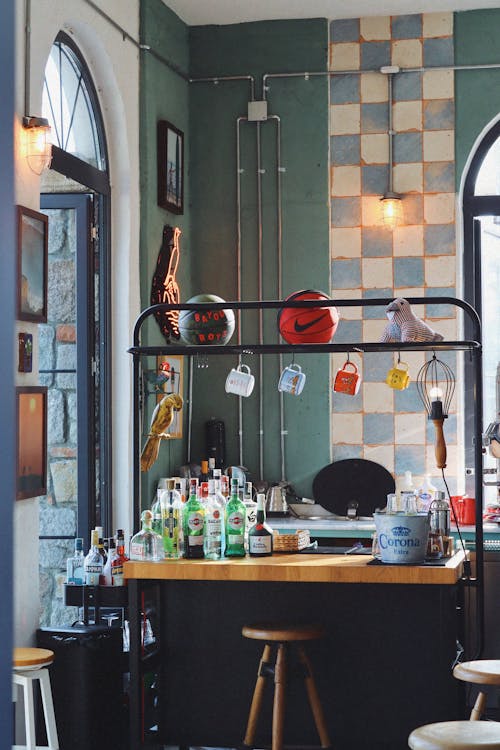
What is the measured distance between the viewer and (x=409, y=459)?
668 centimetres

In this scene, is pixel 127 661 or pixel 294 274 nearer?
pixel 127 661

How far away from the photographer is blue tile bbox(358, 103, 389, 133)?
269 inches

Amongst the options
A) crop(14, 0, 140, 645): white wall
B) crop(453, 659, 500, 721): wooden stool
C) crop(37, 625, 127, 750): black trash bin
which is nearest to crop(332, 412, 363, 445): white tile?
crop(14, 0, 140, 645): white wall

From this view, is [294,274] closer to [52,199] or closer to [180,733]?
[52,199]

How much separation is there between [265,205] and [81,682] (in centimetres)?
343

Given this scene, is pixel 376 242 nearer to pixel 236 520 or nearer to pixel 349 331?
pixel 349 331

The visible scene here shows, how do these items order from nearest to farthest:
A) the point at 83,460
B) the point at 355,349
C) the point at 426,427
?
1. the point at 355,349
2. the point at 83,460
3. the point at 426,427

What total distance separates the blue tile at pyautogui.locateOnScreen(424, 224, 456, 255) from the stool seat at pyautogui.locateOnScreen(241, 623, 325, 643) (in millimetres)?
3006

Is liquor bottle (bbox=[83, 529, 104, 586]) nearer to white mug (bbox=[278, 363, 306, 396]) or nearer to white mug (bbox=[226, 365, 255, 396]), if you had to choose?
white mug (bbox=[226, 365, 255, 396])

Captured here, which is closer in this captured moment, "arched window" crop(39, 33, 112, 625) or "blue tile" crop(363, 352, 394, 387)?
"arched window" crop(39, 33, 112, 625)

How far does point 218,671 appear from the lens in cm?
473

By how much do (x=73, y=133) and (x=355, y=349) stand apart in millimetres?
2007

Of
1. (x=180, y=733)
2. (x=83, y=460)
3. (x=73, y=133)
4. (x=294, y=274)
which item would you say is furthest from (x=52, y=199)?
(x=180, y=733)

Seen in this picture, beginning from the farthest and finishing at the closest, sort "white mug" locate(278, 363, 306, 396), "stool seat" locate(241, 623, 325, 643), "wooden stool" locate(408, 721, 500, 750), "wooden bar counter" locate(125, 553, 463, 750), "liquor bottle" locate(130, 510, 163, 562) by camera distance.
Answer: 1. "white mug" locate(278, 363, 306, 396)
2. "liquor bottle" locate(130, 510, 163, 562)
3. "wooden bar counter" locate(125, 553, 463, 750)
4. "stool seat" locate(241, 623, 325, 643)
5. "wooden stool" locate(408, 721, 500, 750)
